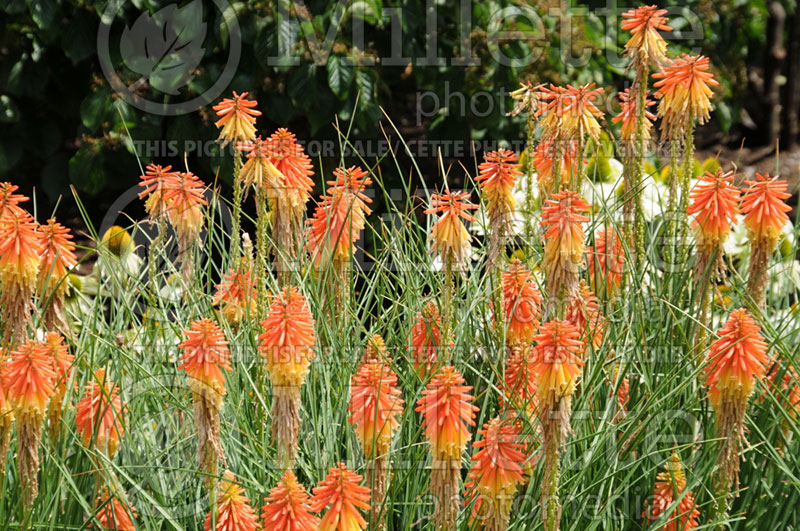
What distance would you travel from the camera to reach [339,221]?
9.12ft

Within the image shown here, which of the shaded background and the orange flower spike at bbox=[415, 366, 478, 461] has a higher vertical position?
the shaded background

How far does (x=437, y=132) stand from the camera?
19.3ft

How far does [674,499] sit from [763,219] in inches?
29.9

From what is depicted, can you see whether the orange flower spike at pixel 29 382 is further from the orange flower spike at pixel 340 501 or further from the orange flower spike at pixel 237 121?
the orange flower spike at pixel 237 121

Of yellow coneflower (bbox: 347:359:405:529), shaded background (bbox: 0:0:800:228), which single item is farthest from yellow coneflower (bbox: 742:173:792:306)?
shaded background (bbox: 0:0:800:228)

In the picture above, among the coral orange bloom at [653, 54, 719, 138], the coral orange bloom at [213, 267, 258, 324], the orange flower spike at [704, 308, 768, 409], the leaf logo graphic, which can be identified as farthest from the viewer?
the leaf logo graphic

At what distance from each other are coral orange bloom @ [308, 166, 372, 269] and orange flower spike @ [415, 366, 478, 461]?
2.57 feet

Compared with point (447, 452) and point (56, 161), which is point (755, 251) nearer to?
point (447, 452)

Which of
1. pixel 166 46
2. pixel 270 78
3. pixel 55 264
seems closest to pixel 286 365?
pixel 55 264

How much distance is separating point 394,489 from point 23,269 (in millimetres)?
1041

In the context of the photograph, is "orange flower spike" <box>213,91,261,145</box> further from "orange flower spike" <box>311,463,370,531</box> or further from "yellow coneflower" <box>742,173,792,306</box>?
"yellow coneflower" <box>742,173,792,306</box>

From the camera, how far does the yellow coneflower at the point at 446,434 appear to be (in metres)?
1.95

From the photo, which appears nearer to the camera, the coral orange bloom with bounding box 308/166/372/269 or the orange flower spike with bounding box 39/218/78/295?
the orange flower spike with bounding box 39/218/78/295

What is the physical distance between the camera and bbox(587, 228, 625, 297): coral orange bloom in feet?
9.68
